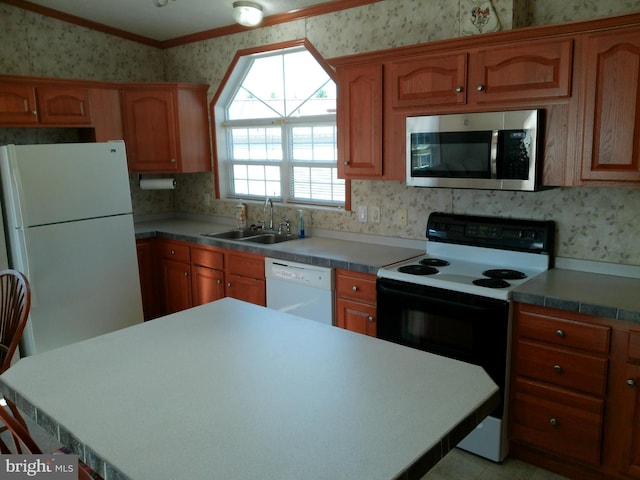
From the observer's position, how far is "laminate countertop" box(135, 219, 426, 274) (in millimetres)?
3123

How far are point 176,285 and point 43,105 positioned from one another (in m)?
1.77

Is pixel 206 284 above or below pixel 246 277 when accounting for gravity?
below

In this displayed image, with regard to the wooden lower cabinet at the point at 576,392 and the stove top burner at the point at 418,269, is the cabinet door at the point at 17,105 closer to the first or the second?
the stove top burner at the point at 418,269

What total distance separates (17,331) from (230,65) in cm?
307

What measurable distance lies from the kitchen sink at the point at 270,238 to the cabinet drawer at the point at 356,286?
3.22 feet

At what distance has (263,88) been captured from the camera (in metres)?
4.41

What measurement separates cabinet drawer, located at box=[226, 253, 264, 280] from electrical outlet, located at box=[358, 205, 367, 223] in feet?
2.54

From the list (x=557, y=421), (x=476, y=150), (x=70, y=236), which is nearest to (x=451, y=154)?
(x=476, y=150)

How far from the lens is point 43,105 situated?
404 cm

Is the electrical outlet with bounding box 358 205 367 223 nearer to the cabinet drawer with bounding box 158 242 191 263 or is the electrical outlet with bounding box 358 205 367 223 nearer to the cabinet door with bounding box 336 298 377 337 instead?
the cabinet door with bounding box 336 298 377 337

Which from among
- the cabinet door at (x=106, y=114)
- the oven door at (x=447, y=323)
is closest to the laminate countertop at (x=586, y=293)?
the oven door at (x=447, y=323)

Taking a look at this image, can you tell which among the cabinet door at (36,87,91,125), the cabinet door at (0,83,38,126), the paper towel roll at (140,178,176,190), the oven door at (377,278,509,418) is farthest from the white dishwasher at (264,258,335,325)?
the cabinet door at (0,83,38,126)

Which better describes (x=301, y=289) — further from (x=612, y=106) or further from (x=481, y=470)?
(x=612, y=106)

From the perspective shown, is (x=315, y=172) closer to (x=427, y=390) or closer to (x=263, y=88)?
(x=263, y=88)
